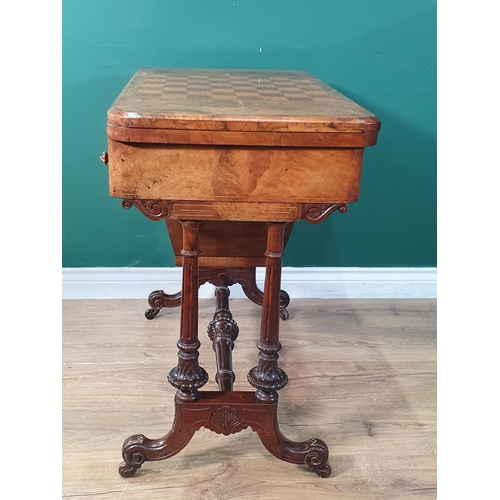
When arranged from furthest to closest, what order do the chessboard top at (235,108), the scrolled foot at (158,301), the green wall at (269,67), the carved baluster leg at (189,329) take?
the scrolled foot at (158,301)
the green wall at (269,67)
the carved baluster leg at (189,329)
the chessboard top at (235,108)

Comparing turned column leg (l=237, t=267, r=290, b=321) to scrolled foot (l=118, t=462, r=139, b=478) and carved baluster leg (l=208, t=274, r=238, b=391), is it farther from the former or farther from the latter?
scrolled foot (l=118, t=462, r=139, b=478)

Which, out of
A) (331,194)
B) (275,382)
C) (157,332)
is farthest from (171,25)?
(275,382)

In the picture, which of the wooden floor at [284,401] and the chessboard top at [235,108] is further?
the wooden floor at [284,401]

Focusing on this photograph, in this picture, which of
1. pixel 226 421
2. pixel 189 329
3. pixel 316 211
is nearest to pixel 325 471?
pixel 226 421

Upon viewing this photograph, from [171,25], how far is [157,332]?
1025mm

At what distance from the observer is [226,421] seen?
1.49 m

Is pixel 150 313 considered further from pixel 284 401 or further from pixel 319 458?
pixel 319 458

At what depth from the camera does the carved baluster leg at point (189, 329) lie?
1370mm

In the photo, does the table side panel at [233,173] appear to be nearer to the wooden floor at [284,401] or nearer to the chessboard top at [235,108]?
the chessboard top at [235,108]

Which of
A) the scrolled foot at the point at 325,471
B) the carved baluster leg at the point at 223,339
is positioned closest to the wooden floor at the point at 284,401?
the scrolled foot at the point at 325,471

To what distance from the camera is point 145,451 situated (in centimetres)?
149

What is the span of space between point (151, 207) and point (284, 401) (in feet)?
2.56

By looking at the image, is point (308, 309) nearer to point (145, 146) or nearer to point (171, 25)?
point (171, 25)

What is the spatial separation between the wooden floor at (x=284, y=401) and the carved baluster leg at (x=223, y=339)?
15 cm
